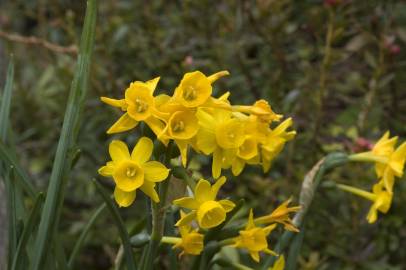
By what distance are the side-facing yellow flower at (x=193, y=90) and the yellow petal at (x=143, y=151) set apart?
3.5 inches

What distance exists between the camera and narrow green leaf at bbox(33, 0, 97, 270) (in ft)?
3.73

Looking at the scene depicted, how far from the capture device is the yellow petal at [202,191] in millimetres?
1072

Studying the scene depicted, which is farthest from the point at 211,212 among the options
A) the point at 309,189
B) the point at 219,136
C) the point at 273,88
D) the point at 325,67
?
the point at 273,88

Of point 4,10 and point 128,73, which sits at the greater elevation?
point 4,10

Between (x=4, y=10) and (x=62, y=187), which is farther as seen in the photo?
(x=4, y=10)

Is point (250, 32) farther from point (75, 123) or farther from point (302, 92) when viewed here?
point (75, 123)

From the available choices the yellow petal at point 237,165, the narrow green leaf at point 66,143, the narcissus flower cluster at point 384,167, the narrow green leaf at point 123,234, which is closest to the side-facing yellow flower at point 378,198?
the narcissus flower cluster at point 384,167

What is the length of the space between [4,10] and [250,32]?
135 cm

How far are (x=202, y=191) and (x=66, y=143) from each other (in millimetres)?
245

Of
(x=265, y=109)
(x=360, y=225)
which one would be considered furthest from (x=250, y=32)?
(x=265, y=109)

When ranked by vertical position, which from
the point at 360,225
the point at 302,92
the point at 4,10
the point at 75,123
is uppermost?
the point at 4,10

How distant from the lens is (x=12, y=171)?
1.21 metres

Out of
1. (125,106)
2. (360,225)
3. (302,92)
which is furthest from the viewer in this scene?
(302,92)

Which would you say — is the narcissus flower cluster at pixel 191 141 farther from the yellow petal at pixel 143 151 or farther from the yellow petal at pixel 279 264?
the yellow petal at pixel 279 264
